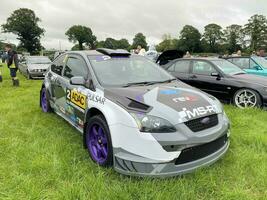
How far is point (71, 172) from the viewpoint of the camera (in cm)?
355

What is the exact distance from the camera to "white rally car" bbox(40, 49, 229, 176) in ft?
10.1

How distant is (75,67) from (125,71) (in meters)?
1.01

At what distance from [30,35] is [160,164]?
231 feet

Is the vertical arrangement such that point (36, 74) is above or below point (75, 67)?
below

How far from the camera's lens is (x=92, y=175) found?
11.2 feet

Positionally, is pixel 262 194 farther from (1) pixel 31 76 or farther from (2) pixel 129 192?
(1) pixel 31 76

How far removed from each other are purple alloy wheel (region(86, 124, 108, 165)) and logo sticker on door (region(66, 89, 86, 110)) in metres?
0.48

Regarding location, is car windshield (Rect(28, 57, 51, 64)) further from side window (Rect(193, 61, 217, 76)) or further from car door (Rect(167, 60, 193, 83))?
side window (Rect(193, 61, 217, 76))

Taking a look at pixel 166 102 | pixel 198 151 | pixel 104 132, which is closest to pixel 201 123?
pixel 198 151

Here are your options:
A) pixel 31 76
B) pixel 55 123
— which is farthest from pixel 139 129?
pixel 31 76

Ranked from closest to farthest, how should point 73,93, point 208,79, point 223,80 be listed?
point 73,93 < point 223,80 < point 208,79

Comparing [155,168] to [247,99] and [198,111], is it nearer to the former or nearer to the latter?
[198,111]

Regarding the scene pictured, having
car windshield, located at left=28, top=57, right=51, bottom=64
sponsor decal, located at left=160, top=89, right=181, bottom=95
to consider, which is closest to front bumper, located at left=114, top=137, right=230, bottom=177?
sponsor decal, located at left=160, top=89, right=181, bottom=95

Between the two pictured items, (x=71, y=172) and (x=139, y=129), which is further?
(x=71, y=172)
